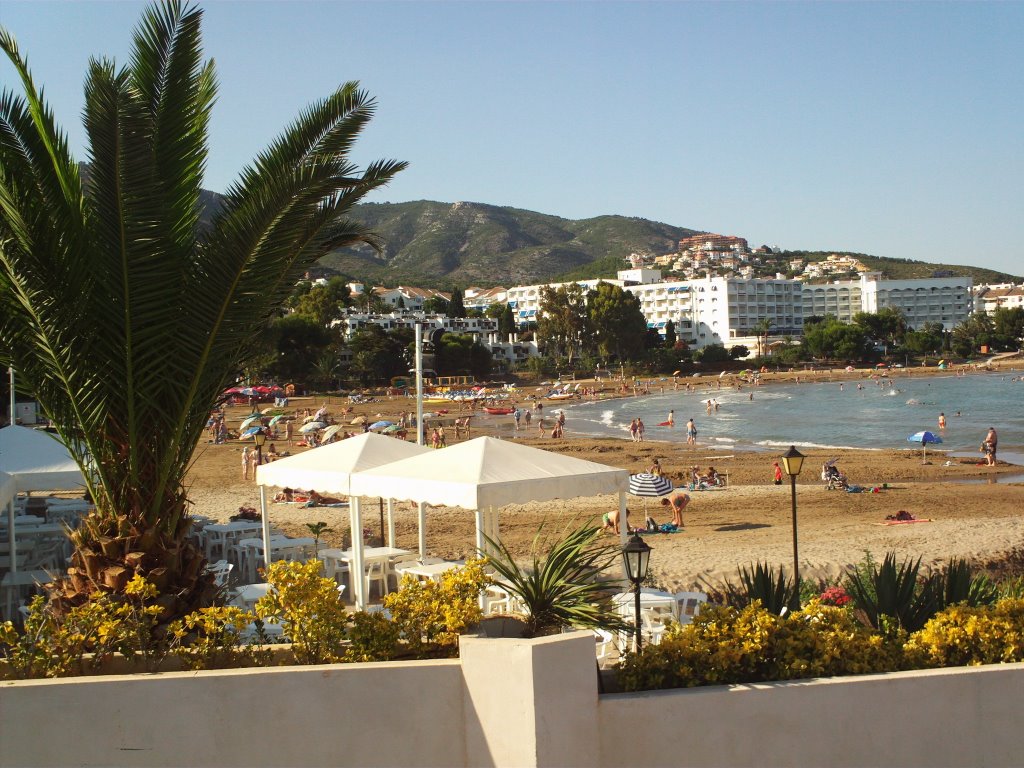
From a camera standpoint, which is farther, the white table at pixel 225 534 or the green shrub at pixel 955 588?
the white table at pixel 225 534

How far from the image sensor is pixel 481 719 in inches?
148

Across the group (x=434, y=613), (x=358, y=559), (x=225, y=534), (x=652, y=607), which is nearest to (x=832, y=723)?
(x=434, y=613)

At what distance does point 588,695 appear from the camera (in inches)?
149

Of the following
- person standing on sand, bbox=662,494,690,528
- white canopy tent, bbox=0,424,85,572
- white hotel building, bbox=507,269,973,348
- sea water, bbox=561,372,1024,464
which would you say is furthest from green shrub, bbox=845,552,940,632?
white hotel building, bbox=507,269,973,348

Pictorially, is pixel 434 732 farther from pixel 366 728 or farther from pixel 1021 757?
pixel 1021 757

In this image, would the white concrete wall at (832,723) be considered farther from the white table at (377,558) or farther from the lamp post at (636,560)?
the white table at (377,558)

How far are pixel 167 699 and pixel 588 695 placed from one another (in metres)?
1.63

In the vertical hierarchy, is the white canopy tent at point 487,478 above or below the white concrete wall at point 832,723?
above

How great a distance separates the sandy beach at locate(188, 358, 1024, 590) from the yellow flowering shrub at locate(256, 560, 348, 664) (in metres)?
2.65

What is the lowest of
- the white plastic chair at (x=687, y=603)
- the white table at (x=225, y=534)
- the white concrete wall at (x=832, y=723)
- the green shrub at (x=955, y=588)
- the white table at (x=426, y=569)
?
the white plastic chair at (x=687, y=603)

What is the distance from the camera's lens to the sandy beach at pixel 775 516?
43.2ft

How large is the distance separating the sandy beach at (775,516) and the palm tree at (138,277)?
1.55m

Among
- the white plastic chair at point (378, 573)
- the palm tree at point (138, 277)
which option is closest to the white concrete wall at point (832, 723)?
the palm tree at point (138, 277)

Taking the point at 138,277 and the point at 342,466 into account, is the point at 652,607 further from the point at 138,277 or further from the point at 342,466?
the point at 138,277
